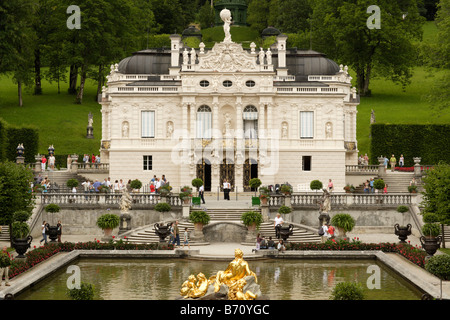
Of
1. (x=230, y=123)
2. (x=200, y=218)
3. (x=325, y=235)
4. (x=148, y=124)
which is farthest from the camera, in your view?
(x=148, y=124)

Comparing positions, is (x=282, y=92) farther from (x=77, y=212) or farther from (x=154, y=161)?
(x=77, y=212)

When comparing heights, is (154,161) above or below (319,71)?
below

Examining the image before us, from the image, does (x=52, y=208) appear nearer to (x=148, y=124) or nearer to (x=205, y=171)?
(x=148, y=124)

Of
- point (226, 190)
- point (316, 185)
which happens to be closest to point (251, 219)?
point (226, 190)

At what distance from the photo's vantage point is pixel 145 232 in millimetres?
45375

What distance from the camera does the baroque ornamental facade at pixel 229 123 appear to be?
A: 192 ft

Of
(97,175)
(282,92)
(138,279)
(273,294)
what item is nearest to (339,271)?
(273,294)

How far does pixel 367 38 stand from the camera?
87750 mm

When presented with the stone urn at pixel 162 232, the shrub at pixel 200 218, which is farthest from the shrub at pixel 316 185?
the stone urn at pixel 162 232

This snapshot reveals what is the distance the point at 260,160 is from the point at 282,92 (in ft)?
17.0

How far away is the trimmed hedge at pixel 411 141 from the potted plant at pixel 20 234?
118 feet

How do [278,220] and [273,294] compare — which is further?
[278,220]

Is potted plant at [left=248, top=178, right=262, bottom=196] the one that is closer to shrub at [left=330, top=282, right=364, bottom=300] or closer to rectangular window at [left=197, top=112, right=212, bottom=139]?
rectangular window at [left=197, top=112, right=212, bottom=139]

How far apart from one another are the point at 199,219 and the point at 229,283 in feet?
56.1
